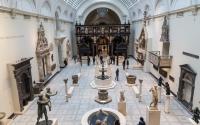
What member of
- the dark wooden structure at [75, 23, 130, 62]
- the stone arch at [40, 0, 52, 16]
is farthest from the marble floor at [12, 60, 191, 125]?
the dark wooden structure at [75, 23, 130, 62]

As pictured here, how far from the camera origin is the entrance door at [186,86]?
10495 mm

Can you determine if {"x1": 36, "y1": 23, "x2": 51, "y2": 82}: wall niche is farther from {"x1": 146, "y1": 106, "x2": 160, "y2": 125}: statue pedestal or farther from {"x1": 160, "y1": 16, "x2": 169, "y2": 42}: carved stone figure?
{"x1": 160, "y1": 16, "x2": 169, "y2": 42}: carved stone figure

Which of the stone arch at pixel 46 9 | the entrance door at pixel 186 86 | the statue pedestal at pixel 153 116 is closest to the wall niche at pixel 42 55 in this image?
the stone arch at pixel 46 9

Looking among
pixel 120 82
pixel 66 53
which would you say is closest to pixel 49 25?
pixel 66 53

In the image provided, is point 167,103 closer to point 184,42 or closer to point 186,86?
point 186,86

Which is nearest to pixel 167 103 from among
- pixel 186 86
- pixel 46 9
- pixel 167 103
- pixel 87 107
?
pixel 167 103

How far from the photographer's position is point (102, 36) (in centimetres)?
3048

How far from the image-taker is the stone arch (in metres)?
16.6

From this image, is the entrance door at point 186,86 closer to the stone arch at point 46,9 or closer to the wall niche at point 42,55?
the wall niche at point 42,55

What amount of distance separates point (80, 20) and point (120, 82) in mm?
18260

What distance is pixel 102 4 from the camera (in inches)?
1252

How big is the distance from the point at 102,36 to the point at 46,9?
46.4ft

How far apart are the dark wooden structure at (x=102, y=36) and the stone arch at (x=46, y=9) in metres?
11.1

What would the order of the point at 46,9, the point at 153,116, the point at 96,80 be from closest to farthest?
the point at 153,116
the point at 96,80
the point at 46,9
